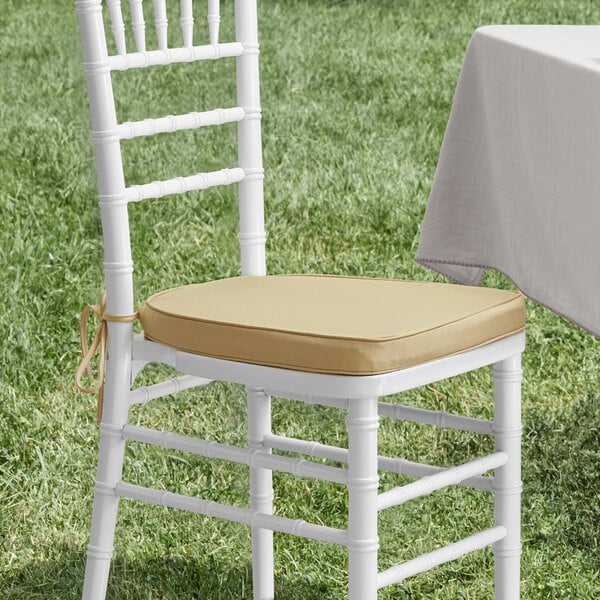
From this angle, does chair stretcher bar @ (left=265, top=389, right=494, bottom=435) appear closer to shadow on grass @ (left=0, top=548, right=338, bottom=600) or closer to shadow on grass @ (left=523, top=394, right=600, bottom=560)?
shadow on grass @ (left=0, top=548, right=338, bottom=600)

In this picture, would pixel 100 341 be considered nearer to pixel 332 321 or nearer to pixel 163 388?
pixel 163 388

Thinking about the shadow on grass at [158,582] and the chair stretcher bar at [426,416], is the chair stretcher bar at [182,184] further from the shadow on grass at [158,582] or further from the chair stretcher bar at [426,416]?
the shadow on grass at [158,582]

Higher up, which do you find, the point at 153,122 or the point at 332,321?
the point at 153,122

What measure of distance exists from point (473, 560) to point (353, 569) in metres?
0.72

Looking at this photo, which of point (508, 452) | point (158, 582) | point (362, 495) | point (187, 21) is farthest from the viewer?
point (158, 582)

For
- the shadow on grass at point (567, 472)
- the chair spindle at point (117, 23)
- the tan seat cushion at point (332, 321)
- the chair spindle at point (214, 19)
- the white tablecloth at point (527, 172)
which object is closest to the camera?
the tan seat cushion at point (332, 321)

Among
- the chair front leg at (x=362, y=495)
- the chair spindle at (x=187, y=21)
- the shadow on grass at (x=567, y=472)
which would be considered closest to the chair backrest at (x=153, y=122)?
the chair spindle at (x=187, y=21)

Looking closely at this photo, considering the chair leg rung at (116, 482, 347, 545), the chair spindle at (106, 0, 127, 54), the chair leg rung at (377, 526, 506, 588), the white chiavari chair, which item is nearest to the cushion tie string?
the white chiavari chair

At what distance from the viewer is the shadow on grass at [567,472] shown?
2.38 m

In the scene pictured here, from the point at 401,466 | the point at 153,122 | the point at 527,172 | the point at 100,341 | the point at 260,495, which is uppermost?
the point at 153,122

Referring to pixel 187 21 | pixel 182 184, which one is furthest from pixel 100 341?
pixel 187 21

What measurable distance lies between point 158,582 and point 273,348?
759 millimetres

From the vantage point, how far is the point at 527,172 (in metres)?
1.94

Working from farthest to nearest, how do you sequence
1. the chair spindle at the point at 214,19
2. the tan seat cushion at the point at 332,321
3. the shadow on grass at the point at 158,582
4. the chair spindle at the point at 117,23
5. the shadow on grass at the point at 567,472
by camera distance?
the shadow on grass at the point at 567,472 → the shadow on grass at the point at 158,582 → the chair spindle at the point at 214,19 → the chair spindle at the point at 117,23 → the tan seat cushion at the point at 332,321
